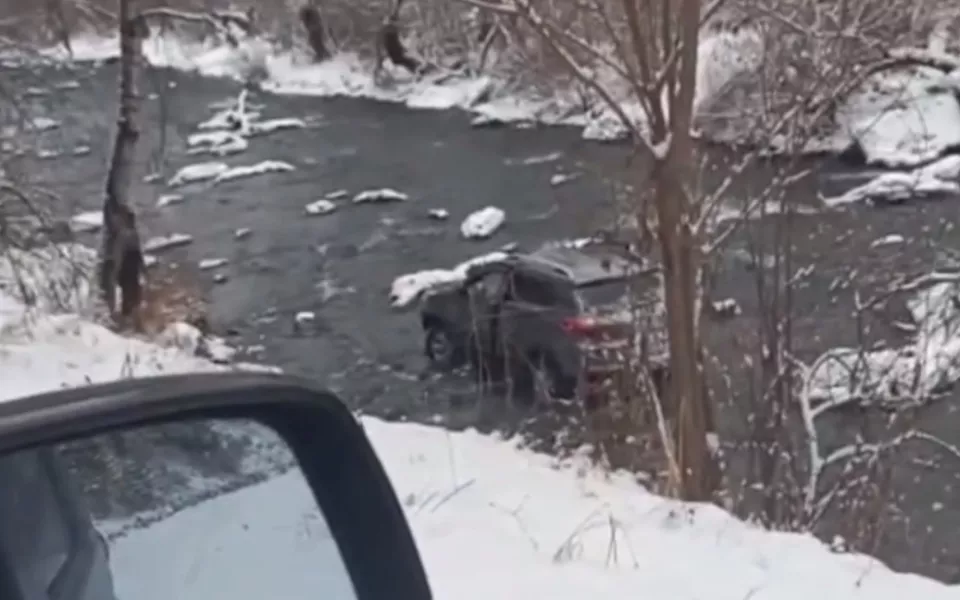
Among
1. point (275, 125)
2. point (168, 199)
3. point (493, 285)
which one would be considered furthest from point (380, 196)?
point (493, 285)

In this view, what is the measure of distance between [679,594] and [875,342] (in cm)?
851

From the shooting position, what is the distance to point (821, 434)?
41.8 ft

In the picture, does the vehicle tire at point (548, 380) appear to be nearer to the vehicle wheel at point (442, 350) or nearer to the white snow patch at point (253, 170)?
the vehicle wheel at point (442, 350)

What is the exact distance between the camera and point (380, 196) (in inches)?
1011

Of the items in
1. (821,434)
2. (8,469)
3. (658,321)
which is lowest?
(821,434)

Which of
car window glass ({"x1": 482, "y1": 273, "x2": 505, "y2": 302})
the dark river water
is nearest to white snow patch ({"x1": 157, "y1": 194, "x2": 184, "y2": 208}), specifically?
the dark river water

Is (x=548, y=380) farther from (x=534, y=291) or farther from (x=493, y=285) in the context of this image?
(x=493, y=285)

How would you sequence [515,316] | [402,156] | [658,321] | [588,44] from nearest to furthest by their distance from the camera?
1. [588,44]
2. [658,321]
3. [515,316]
4. [402,156]

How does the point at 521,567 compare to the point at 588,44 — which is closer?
the point at 521,567

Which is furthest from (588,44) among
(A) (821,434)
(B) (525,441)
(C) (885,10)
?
(A) (821,434)

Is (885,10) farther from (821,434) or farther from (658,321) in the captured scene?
(821,434)

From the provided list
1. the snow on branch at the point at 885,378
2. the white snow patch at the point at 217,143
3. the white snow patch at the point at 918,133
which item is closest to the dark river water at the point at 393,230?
the white snow patch at the point at 217,143

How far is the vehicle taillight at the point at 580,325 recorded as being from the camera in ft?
42.8

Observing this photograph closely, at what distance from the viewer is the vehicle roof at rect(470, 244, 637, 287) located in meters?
14.3
